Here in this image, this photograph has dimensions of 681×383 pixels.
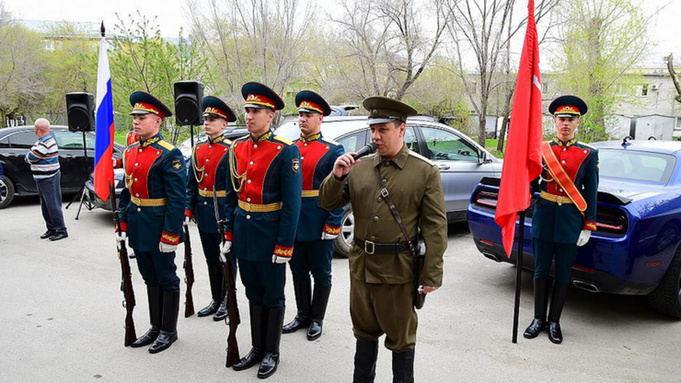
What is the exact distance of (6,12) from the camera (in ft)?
86.3

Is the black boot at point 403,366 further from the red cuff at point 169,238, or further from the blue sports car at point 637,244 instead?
the blue sports car at point 637,244

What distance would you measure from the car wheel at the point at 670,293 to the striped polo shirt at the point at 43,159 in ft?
26.9

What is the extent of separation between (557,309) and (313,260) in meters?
2.13

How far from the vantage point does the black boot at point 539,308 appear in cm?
424

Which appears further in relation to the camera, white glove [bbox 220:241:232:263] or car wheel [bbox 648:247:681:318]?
car wheel [bbox 648:247:681:318]

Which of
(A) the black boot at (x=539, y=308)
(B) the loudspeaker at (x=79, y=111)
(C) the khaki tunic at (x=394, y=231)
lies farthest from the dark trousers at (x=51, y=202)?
(A) the black boot at (x=539, y=308)

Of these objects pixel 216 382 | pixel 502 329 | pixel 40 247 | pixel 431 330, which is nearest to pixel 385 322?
pixel 216 382

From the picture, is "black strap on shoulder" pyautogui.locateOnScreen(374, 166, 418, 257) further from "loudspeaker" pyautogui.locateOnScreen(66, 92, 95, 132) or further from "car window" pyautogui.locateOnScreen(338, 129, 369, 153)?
"loudspeaker" pyautogui.locateOnScreen(66, 92, 95, 132)

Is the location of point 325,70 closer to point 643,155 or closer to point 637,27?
point 637,27

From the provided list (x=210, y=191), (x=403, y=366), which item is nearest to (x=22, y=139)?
(x=210, y=191)

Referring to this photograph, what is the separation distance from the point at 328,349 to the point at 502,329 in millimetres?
1602

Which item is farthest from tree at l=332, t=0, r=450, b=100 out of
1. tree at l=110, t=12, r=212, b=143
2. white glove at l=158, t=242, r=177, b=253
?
white glove at l=158, t=242, r=177, b=253

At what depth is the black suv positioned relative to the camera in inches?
397

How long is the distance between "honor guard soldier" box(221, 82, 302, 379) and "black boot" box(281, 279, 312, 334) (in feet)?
2.12
